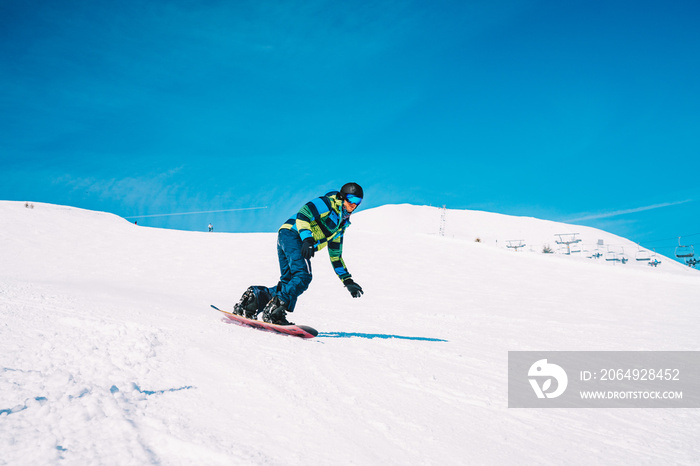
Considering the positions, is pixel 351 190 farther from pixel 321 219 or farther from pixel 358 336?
pixel 358 336

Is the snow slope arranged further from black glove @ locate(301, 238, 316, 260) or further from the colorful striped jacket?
the colorful striped jacket

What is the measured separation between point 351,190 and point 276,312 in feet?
5.45

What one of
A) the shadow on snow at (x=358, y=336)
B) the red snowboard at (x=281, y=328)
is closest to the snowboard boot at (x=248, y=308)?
the red snowboard at (x=281, y=328)

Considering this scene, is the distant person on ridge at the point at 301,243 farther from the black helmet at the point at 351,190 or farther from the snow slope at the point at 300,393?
the snow slope at the point at 300,393

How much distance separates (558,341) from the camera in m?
5.90

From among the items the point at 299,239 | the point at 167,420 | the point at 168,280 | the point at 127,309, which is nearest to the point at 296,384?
the point at 167,420

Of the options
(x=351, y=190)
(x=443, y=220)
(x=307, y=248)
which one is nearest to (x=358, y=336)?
(x=307, y=248)

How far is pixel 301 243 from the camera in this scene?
515 cm

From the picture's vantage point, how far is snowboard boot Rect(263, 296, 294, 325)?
488cm

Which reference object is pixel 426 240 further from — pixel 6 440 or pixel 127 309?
pixel 6 440

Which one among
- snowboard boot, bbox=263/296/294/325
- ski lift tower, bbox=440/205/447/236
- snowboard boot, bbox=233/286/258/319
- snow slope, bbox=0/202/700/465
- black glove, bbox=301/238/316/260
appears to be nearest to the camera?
snow slope, bbox=0/202/700/465

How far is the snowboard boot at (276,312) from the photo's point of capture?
4.88 meters

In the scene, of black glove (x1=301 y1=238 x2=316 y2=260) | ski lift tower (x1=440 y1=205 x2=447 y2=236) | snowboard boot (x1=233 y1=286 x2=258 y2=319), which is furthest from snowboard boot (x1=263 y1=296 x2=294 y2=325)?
ski lift tower (x1=440 y1=205 x2=447 y2=236)

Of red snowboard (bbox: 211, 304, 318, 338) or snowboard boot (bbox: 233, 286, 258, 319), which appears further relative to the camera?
snowboard boot (bbox: 233, 286, 258, 319)
